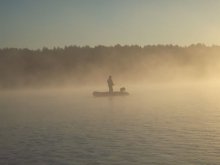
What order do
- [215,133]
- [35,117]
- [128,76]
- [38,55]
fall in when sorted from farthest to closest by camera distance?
1. [128,76]
2. [38,55]
3. [35,117]
4. [215,133]

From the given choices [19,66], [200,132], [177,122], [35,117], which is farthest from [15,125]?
[19,66]

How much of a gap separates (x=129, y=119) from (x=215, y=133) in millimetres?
13085

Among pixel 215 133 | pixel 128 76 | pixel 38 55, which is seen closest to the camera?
pixel 215 133

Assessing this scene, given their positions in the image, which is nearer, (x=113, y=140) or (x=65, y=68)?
(x=113, y=140)

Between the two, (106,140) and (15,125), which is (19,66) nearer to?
(15,125)

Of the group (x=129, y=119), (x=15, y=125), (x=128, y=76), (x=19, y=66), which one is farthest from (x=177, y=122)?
(x=128, y=76)

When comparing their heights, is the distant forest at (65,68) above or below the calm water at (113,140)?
above

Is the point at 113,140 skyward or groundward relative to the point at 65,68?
groundward

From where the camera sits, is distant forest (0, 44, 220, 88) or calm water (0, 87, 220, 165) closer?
calm water (0, 87, 220, 165)

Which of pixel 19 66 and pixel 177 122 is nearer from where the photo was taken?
pixel 177 122

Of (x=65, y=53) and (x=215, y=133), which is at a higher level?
(x=65, y=53)

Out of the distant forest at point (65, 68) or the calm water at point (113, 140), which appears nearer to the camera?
the calm water at point (113, 140)

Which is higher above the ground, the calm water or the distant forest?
the distant forest

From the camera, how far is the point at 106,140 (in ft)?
105
